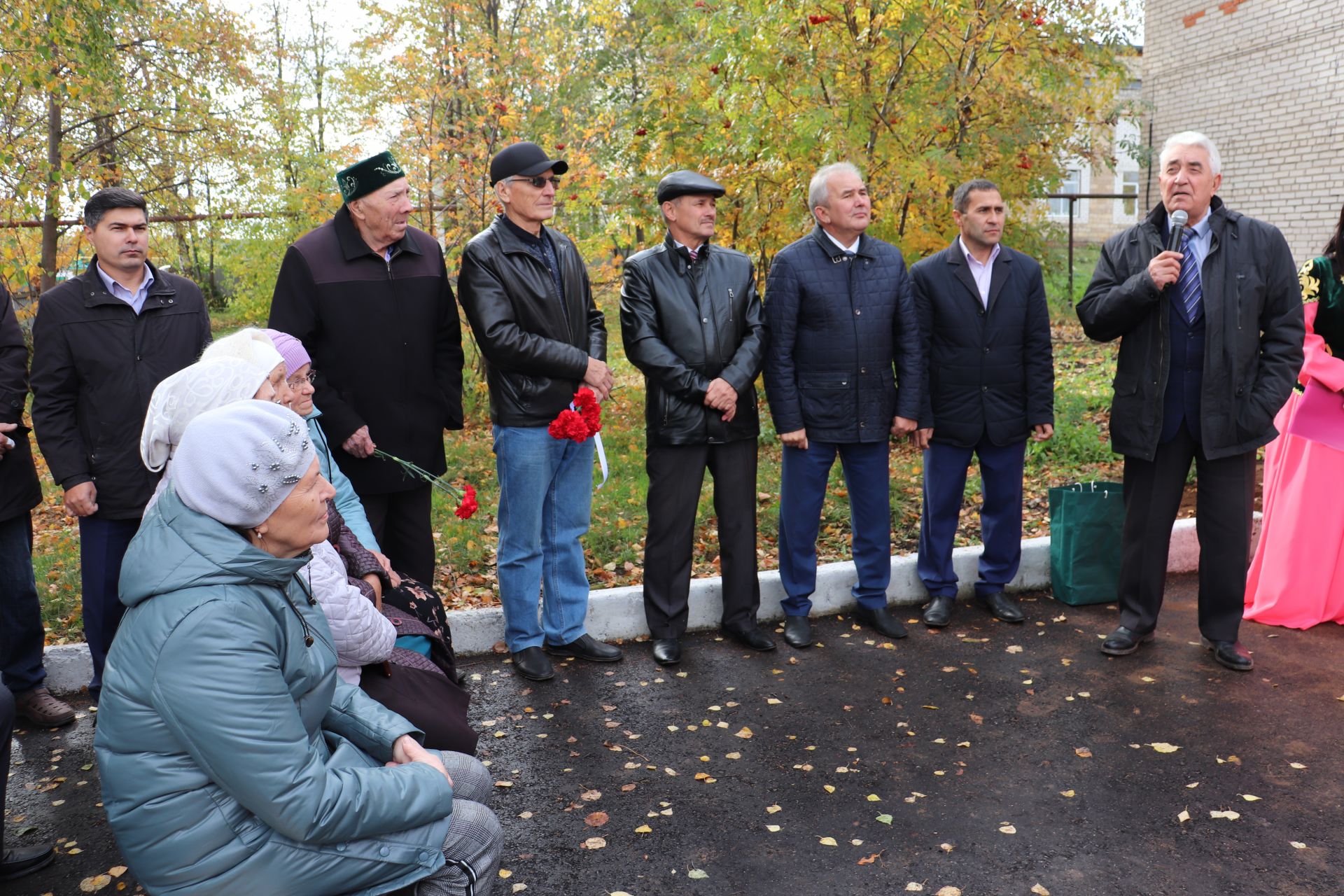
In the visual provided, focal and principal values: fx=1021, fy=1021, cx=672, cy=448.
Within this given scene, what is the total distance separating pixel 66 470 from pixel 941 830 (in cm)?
369

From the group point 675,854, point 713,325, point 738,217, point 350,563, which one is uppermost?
point 738,217

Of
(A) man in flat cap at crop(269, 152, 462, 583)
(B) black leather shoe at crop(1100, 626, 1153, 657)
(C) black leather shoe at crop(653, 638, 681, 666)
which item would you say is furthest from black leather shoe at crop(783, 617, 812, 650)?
(A) man in flat cap at crop(269, 152, 462, 583)

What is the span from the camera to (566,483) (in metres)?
4.96

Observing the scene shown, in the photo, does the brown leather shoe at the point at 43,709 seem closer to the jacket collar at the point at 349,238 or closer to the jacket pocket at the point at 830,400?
the jacket collar at the point at 349,238

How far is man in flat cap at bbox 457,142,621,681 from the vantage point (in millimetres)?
4668

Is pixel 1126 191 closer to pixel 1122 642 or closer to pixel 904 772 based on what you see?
pixel 1122 642

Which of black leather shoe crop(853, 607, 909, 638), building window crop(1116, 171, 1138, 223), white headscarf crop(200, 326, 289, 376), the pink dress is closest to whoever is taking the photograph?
white headscarf crop(200, 326, 289, 376)

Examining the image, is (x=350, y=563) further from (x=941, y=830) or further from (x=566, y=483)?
(x=941, y=830)

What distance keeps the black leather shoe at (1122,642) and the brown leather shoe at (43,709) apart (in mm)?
4750

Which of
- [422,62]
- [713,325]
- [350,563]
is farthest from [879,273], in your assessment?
[422,62]

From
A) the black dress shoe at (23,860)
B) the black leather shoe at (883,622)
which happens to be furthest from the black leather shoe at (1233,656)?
the black dress shoe at (23,860)

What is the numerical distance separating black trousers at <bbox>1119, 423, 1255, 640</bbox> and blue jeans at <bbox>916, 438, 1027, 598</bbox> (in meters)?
0.60

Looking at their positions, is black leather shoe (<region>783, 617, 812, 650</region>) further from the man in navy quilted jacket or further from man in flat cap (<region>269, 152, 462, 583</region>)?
man in flat cap (<region>269, 152, 462, 583</region>)

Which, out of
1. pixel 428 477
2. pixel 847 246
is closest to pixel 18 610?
pixel 428 477
